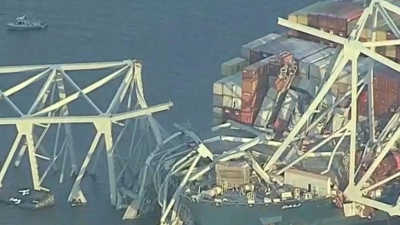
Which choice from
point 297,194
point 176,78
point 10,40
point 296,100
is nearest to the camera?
point 297,194

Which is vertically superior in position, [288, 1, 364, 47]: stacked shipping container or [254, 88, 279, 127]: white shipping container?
[288, 1, 364, 47]: stacked shipping container

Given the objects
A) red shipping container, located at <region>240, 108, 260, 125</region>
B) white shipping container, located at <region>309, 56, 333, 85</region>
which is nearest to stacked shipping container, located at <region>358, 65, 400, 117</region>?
Result: white shipping container, located at <region>309, 56, 333, 85</region>

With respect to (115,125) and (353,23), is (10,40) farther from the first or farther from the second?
(353,23)

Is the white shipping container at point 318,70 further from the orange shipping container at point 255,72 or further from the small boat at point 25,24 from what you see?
the small boat at point 25,24

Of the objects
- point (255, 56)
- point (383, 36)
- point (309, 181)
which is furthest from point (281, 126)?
point (383, 36)

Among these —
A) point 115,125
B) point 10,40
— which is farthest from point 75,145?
point 10,40

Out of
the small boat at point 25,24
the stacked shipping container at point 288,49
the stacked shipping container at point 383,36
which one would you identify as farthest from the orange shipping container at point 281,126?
the small boat at point 25,24

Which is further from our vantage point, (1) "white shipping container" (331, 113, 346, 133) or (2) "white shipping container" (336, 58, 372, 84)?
(2) "white shipping container" (336, 58, 372, 84)

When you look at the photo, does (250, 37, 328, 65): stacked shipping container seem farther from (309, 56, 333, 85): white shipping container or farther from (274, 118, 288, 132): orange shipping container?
(274, 118, 288, 132): orange shipping container
